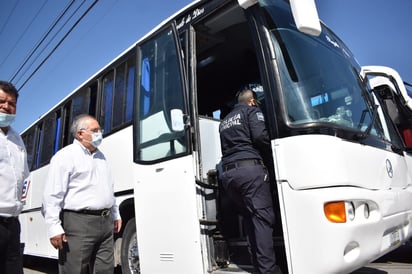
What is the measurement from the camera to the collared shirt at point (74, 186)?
2711 mm

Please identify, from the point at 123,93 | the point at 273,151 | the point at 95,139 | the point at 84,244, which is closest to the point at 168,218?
the point at 84,244

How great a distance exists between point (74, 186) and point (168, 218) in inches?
36.4

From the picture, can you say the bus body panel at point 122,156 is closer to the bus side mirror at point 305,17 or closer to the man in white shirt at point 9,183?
the man in white shirt at point 9,183

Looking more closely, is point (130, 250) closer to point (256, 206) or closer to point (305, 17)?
point (256, 206)

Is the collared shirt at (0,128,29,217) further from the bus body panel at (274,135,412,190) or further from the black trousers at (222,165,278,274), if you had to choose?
the bus body panel at (274,135,412,190)

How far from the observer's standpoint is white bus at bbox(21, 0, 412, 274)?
7.90 ft

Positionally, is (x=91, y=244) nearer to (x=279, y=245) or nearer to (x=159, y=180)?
(x=159, y=180)

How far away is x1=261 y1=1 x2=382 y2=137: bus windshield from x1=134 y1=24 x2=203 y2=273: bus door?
1.02 meters

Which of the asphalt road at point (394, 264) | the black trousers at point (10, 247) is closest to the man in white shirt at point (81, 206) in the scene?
the black trousers at point (10, 247)

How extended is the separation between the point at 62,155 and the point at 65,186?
29 centimetres

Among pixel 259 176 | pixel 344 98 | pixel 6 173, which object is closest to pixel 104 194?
pixel 6 173

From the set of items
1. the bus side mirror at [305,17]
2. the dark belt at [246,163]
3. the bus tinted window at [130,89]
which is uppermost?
the bus tinted window at [130,89]

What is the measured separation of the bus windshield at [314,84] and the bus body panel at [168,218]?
1.12 metres

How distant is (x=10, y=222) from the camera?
2430 millimetres
